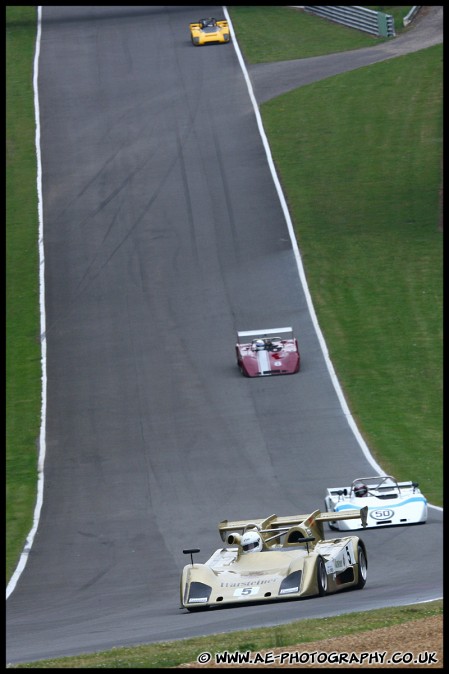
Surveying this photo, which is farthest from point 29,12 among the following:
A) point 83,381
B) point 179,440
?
point 179,440

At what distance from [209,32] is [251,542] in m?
49.6

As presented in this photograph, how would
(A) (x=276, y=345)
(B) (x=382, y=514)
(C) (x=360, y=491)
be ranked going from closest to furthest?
(B) (x=382, y=514), (C) (x=360, y=491), (A) (x=276, y=345)

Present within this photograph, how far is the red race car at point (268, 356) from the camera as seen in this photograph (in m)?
35.3

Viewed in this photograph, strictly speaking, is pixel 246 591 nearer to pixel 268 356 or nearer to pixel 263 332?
pixel 268 356

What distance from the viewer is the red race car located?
35281 mm

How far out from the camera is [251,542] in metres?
18.2

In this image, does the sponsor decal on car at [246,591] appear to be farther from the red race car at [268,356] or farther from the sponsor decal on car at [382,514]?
the red race car at [268,356]

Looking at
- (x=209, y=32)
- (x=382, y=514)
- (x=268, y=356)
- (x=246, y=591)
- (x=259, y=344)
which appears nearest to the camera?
(x=246, y=591)

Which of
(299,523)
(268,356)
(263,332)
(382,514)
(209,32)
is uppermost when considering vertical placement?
(299,523)

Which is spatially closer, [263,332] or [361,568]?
[361,568]

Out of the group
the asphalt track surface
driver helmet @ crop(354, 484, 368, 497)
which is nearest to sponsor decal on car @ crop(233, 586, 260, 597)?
the asphalt track surface

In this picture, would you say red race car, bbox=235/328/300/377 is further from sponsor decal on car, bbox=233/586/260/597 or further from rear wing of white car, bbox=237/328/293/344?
sponsor decal on car, bbox=233/586/260/597

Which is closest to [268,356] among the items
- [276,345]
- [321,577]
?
[276,345]

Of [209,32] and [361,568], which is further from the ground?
[361,568]
